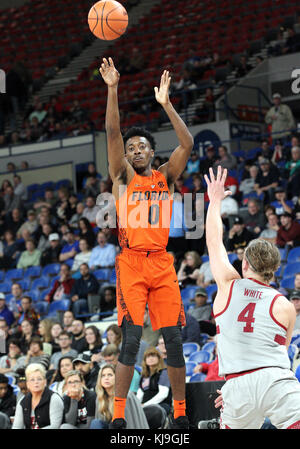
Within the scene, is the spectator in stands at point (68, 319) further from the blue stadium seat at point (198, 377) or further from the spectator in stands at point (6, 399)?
the blue stadium seat at point (198, 377)

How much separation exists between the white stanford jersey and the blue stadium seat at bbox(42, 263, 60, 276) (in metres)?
11.0

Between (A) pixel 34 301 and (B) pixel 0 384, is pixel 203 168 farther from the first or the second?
(B) pixel 0 384

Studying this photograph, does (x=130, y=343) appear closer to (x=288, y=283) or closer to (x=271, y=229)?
(x=288, y=283)

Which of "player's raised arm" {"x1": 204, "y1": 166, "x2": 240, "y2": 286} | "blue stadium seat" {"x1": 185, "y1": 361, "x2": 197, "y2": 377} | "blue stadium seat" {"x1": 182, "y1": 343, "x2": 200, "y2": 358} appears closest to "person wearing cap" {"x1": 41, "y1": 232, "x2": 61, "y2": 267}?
"blue stadium seat" {"x1": 182, "y1": 343, "x2": 200, "y2": 358}

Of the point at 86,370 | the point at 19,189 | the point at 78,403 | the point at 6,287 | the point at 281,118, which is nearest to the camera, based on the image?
the point at 78,403

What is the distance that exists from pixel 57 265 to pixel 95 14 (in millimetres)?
9082

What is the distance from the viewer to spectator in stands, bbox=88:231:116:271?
46.4 ft

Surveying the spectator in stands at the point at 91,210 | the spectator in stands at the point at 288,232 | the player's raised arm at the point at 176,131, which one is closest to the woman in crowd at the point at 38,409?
the player's raised arm at the point at 176,131

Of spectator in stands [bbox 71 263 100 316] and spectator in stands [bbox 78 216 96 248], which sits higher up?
spectator in stands [bbox 78 216 96 248]

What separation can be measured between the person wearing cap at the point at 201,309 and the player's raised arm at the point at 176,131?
518 cm

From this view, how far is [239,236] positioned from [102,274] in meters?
3.09

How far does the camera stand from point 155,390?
9414mm

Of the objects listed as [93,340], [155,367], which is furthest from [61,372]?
[155,367]

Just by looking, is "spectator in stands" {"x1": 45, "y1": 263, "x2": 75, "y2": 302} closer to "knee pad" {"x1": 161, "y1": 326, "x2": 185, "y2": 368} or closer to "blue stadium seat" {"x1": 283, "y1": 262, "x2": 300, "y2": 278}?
"blue stadium seat" {"x1": 283, "y1": 262, "x2": 300, "y2": 278}
